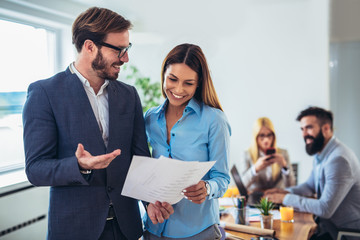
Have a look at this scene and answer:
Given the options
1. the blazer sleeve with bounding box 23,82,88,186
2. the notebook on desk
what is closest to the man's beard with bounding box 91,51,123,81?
the blazer sleeve with bounding box 23,82,88,186

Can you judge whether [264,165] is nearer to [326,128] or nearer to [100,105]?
[326,128]

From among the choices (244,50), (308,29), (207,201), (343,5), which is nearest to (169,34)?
(244,50)

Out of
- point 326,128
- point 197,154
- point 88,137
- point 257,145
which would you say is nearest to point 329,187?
point 326,128

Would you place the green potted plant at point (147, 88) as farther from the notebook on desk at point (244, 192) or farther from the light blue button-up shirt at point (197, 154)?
the light blue button-up shirt at point (197, 154)

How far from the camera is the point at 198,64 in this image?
1645 mm

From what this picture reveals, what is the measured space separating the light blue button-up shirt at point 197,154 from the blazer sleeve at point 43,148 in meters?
0.47

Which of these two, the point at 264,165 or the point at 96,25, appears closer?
the point at 96,25

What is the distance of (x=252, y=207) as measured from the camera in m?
2.68

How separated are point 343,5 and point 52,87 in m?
3.93

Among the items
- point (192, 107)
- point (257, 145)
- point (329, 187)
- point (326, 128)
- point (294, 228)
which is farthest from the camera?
point (257, 145)

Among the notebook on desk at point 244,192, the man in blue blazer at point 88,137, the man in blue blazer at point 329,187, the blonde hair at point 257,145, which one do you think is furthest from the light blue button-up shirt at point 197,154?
the blonde hair at point 257,145

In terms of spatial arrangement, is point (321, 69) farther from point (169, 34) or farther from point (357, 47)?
point (169, 34)

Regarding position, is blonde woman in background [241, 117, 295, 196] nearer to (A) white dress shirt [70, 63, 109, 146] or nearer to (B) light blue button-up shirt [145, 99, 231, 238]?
(B) light blue button-up shirt [145, 99, 231, 238]

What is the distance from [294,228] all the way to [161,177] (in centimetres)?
136
